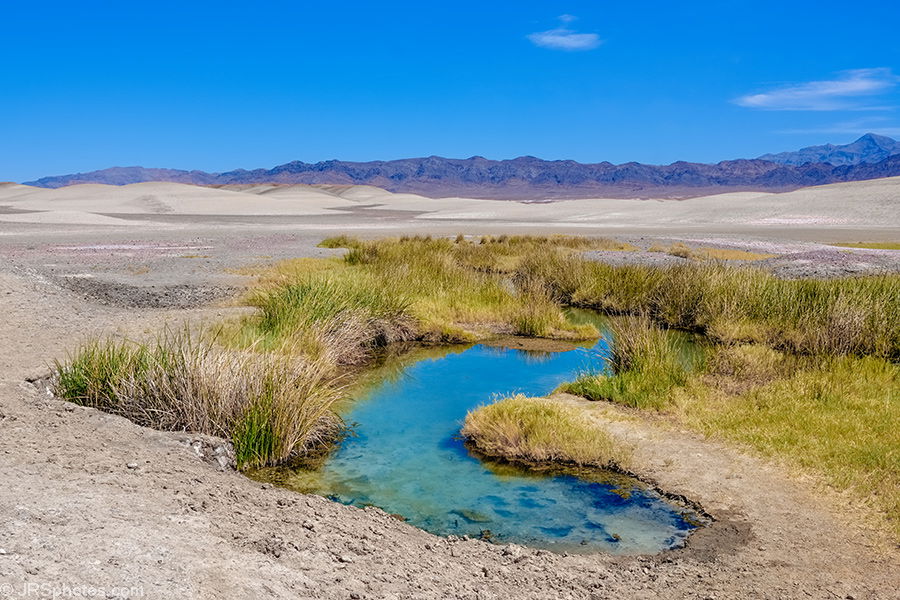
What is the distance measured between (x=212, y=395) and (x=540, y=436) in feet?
11.8

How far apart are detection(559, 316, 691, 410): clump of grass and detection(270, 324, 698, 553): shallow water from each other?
5.65 ft

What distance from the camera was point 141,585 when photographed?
4.28 metres

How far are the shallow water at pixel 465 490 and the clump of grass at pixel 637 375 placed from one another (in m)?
1.72

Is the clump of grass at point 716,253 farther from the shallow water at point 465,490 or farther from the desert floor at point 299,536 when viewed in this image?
the desert floor at point 299,536

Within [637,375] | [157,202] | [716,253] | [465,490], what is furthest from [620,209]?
[465,490]

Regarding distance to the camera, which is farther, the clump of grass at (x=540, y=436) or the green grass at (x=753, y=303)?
the green grass at (x=753, y=303)

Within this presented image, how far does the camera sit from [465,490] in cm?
788

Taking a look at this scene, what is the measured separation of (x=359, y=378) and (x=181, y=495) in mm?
6575

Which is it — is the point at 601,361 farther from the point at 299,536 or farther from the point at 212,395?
the point at 299,536

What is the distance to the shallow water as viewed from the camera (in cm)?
684

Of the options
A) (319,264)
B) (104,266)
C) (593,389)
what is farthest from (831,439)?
(104,266)

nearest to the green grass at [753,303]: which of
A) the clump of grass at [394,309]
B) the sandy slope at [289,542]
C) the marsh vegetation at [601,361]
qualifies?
the marsh vegetation at [601,361]

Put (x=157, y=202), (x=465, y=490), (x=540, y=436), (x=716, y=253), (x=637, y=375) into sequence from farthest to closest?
(x=157, y=202) < (x=716, y=253) < (x=637, y=375) < (x=540, y=436) < (x=465, y=490)

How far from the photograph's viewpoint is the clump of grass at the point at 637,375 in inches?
407
